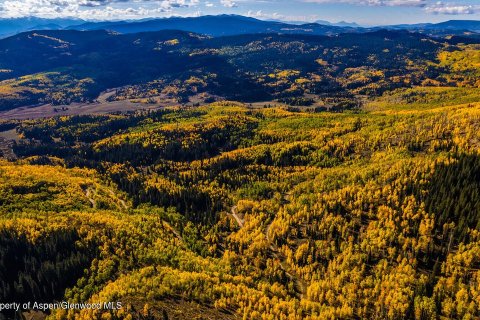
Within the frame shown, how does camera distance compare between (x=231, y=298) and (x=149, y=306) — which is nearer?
(x=149, y=306)

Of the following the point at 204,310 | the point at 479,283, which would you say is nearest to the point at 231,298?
the point at 204,310

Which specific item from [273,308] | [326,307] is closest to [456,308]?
[326,307]

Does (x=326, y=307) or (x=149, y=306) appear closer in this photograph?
(x=149, y=306)

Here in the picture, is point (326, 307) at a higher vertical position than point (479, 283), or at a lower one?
lower

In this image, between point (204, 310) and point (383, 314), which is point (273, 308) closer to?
point (204, 310)

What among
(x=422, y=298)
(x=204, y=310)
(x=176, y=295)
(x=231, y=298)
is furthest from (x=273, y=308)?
(x=422, y=298)

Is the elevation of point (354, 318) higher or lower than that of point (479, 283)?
lower

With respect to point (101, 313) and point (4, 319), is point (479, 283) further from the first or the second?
point (4, 319)
